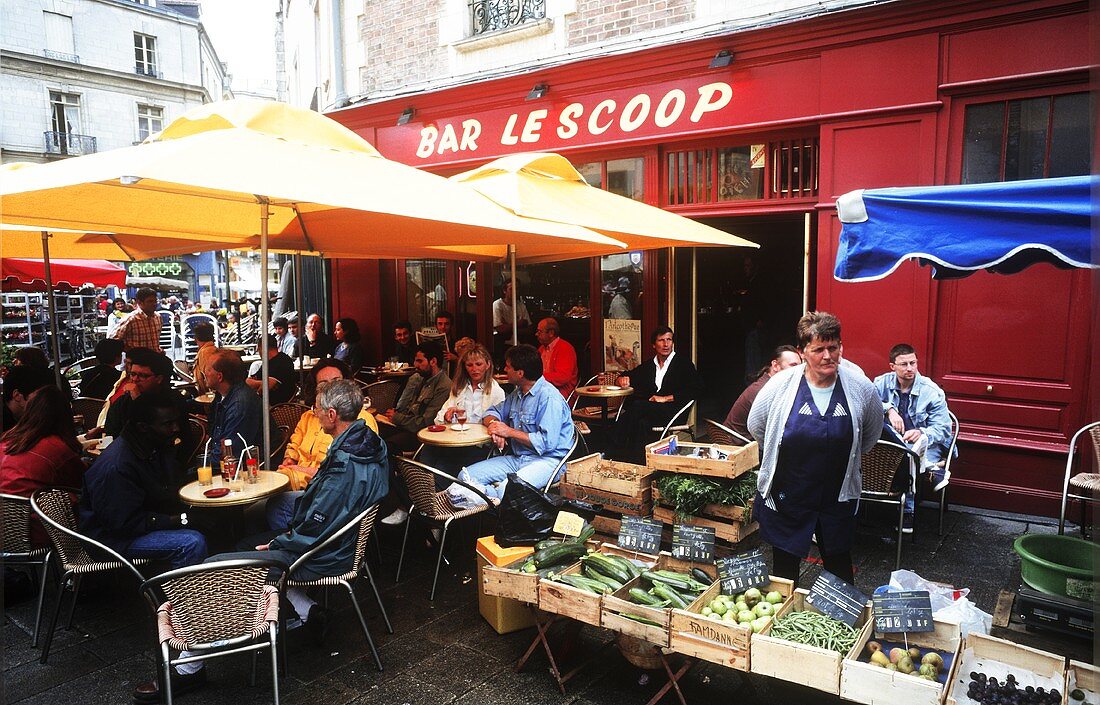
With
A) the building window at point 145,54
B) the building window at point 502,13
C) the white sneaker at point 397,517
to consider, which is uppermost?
the building window at point 145,54

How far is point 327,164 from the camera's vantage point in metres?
3.78

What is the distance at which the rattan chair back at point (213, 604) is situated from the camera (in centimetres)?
326

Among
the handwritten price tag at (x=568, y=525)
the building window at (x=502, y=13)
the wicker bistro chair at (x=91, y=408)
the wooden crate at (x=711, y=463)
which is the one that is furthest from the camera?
the building window at (x=502, y=13)

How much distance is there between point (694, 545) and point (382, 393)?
5069 millimetres

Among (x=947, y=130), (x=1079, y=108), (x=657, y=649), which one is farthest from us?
(x=947, y=130)

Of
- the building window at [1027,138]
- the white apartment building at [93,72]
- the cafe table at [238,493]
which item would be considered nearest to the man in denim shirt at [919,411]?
the building window at [1027,138]

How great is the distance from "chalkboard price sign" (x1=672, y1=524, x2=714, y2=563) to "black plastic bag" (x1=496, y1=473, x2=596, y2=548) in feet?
2.65

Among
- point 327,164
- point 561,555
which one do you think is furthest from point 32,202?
point 561,555

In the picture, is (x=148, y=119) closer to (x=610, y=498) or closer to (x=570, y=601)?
(x=610, y=498)

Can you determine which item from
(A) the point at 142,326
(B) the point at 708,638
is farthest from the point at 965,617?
(A) the point at 142,326

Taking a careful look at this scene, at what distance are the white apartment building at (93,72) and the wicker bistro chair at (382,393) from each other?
2738cm

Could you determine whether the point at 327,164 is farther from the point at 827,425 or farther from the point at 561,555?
the point at 827,425

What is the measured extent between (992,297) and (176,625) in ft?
22.1

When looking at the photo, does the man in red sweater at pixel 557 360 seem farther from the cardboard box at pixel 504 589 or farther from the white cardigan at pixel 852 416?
the white cardigan at pixel 852 416
